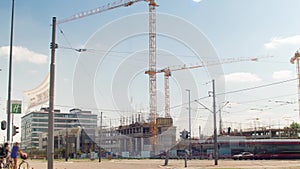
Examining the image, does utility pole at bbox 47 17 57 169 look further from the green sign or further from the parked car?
the parked car

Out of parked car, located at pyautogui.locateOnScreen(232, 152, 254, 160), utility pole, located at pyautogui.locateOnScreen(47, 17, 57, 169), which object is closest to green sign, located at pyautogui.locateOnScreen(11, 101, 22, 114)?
utility pole, located at pyautogui.locateOnScreen(47, 17, 57, 169)

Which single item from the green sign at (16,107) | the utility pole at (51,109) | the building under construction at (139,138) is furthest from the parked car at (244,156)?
the utility pole at (51,109)

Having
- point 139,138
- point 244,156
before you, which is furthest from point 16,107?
point 139,138

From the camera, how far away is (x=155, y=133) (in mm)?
90438

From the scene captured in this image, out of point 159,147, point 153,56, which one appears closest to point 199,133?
point 159,147

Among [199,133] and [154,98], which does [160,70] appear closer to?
[154,98]

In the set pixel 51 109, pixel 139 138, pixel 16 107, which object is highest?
pixel 16 107

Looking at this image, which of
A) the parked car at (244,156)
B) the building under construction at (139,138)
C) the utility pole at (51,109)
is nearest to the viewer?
the utility pole at (51,109)

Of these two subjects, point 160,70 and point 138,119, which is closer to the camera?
point 160,70

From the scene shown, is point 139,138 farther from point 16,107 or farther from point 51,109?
point 51,109

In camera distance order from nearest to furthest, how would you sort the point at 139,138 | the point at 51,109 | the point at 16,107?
the point at 51,109 < the point at 16,107 < the point at 139,138

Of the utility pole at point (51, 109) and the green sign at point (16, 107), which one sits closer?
the utility pole at point (51, 109)

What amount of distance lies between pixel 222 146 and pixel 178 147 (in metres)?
17.0

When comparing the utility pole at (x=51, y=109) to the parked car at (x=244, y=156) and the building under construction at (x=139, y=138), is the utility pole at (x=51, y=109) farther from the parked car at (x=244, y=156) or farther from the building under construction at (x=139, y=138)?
the building under construction at (x=139, y=138)
